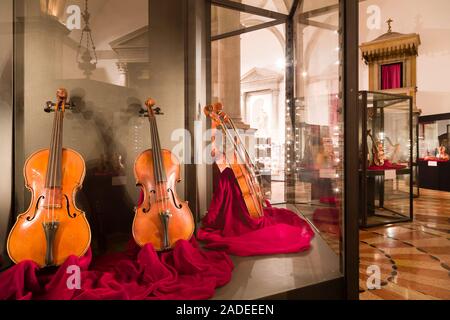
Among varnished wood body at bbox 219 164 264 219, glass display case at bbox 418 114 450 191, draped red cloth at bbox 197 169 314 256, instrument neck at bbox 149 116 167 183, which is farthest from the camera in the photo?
glass display case at bbox 418 114 450 191

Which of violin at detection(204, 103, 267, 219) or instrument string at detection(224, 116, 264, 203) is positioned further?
instrument string at detection(224, 116, 264, 203)

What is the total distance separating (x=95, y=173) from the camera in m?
1.77

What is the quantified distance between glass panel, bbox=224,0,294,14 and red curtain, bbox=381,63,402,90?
171 inches

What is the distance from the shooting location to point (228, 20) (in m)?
2.57

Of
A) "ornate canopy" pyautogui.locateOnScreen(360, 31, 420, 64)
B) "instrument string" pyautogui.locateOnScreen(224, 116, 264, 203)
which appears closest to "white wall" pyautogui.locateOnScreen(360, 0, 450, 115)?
"ornate canopy" pyautogui.locateOnScreen(360, 31, 420, 64)

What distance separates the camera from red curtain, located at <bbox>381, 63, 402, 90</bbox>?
620cm

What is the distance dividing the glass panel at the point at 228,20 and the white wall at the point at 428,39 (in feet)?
13.8

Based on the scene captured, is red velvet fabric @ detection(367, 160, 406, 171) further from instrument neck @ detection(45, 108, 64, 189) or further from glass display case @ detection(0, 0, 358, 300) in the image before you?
instrument neck @ detection(45, 108, 64, 189)

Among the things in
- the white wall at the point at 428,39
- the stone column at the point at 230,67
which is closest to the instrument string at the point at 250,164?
the stone column at the point at 230,67

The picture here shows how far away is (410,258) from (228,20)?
2460mm

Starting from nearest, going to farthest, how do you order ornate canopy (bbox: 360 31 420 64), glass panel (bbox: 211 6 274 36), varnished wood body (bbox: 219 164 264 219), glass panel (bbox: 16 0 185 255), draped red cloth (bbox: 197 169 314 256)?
glass panel (bbox: 16 0 185 255) → draped red cloth (bbox: 197 169 314 256) → varnished wood body (bbox: 219 164 264 219) → glass panel (bbox: 211 6 274 36) → ornate canopy (bbox: 360 31 420 64)

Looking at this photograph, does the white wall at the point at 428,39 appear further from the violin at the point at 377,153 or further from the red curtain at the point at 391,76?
→ the violin at the point at 377,153

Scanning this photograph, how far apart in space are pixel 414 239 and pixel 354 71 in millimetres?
2151

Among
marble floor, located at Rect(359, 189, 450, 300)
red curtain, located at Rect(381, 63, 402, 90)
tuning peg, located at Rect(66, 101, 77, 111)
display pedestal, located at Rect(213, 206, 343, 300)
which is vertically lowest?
marble floor, located at Rect(359, 189, 450, 300)
